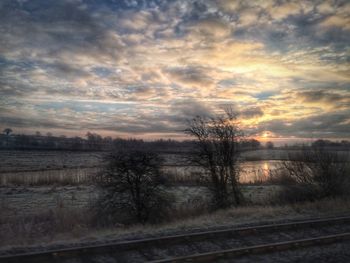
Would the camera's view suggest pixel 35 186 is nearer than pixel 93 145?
Yes

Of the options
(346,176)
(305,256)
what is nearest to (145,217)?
(305,256)

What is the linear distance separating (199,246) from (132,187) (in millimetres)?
6656

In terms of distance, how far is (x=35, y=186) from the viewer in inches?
1272

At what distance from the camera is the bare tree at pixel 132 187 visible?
1608 cm

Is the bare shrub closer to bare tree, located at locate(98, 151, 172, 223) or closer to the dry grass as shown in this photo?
the dry grass

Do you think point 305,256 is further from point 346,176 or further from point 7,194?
point 7,194

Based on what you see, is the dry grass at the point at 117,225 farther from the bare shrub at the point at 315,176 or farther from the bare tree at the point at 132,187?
the bare shrub at the point at 315,176

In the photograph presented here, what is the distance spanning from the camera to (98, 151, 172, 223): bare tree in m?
16.1

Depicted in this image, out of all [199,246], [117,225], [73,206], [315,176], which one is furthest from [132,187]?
[315,176]

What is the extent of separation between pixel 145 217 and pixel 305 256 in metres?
8.40

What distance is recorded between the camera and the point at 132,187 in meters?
16.4

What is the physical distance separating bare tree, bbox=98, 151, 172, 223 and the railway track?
18.0 feet

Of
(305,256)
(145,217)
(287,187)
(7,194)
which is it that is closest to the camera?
(305,256)

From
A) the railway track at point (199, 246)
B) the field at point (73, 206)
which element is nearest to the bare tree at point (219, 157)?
the field at point (73, 206)
